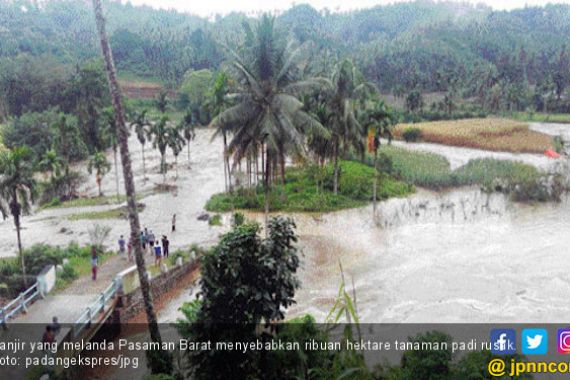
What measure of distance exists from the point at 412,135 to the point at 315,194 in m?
24.2

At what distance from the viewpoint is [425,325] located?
1474cm

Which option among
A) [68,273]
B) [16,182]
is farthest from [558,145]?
[16,182]

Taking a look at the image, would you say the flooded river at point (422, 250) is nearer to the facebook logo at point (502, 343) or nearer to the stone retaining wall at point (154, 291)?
the stone retaining wall at point (154, 291)

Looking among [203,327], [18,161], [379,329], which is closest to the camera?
[203,327]

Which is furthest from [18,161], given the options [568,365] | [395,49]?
[395,49]

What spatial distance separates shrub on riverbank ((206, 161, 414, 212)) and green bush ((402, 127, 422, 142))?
18.3m

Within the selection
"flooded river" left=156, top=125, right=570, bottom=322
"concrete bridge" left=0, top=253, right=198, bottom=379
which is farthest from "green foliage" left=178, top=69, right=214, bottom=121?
"concrete bridge" left=0, top=253, right=198, bottom=379

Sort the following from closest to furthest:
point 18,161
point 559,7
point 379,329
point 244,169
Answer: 1. point 379,329
2. point 18,161
3. point 244,169
4. point 559,7

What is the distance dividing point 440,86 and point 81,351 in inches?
2996

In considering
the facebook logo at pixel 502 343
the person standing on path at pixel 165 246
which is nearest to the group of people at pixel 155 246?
the person standing on path at pixel 165 246

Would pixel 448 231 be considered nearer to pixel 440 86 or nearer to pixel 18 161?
pixel 18 161

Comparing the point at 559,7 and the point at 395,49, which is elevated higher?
the point at 559,7

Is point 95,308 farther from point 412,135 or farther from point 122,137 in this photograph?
point 412,135

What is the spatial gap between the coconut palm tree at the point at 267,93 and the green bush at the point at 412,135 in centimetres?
3497
